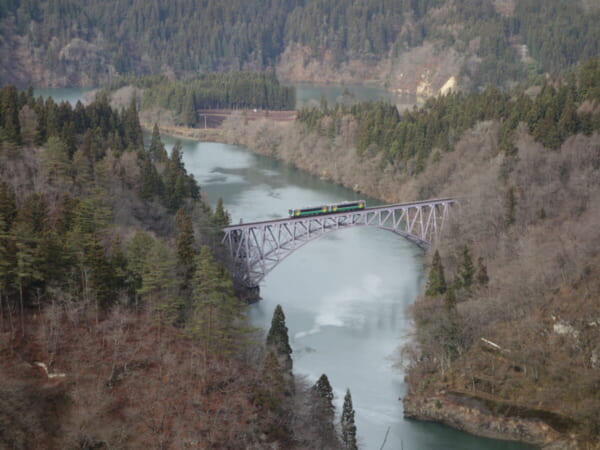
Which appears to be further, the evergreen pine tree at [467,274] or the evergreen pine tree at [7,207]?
the evergreen pine tree at [467,274]

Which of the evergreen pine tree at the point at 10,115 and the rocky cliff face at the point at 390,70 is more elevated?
the evergreen pine tree at the point at 10,115

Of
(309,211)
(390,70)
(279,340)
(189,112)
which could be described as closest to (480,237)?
(309,211)

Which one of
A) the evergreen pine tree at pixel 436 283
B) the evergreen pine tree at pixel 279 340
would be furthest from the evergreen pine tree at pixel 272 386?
the evergreen pine tree at pixel 436 283

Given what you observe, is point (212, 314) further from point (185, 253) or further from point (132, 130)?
point (132, 130)

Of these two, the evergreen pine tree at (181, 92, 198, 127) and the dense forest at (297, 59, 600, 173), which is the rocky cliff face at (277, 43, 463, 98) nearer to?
the evergreen pine tree at (181, 92, 198, 127)

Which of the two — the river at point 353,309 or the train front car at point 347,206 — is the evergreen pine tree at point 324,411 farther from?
the train front car at point 347,206

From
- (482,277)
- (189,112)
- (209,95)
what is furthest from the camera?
(209,95)
